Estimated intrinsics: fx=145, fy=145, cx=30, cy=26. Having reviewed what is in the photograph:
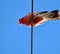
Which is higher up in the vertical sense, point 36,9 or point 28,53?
point 36,9

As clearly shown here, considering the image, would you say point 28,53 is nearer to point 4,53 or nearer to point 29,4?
point 4,53

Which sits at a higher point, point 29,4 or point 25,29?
point 29,4

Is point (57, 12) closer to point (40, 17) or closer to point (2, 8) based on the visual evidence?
point (40, 17)

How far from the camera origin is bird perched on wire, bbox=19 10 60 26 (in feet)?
2.84

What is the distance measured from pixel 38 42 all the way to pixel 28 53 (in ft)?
0.30

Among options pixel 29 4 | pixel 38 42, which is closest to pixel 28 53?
pixel 38 42

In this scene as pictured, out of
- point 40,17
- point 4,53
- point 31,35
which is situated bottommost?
point 4,53

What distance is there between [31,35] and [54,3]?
0.24m

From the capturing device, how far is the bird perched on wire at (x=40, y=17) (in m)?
0.86

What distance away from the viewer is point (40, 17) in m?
0.88

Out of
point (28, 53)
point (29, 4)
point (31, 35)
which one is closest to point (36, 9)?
point (29, 4)

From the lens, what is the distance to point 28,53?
88 centimetres

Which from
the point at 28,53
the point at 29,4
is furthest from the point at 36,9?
the point at 28,53

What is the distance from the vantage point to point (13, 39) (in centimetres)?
90
